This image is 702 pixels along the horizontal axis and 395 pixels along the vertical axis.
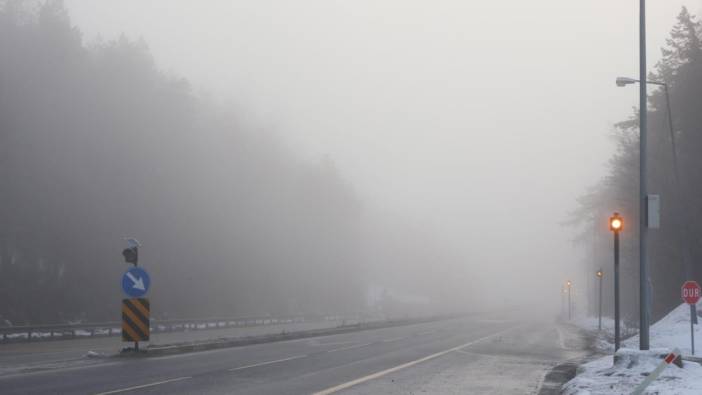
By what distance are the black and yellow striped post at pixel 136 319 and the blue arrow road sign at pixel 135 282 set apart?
233 millimetres

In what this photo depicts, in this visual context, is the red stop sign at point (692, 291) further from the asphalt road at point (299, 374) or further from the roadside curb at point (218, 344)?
the roadside curb at point (218, 344)

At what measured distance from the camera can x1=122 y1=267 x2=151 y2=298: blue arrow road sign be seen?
20719 mm

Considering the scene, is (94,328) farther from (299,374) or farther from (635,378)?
(635,378)

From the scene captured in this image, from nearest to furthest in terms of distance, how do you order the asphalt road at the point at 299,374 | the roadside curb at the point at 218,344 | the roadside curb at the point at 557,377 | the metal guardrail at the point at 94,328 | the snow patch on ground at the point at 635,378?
1. the snow patch on ground at the point at 635,378
2. the asphalt road at the point at 299,374
3. the roadside curb at the point at 557,377
4. the roadside curb at the point at 218,344
5. the metal guardrail at the point at 94,328

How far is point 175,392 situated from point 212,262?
55409 mm

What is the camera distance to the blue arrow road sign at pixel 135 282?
68.0 ft

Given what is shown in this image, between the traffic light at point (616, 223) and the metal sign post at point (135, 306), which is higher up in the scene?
the traffic light at point (616, 223)

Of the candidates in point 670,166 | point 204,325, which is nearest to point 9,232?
Result: point 204,325

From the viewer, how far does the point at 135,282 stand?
20.8 m

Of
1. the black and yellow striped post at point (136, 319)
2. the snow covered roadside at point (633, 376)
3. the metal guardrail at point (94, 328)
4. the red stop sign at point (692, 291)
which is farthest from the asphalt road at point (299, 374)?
the metal guardrail at point (94, 328)

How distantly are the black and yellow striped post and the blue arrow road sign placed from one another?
0.23 m

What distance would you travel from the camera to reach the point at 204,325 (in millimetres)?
49531

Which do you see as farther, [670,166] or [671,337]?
[670,166]

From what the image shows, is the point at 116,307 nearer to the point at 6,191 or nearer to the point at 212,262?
the point at 6,191
